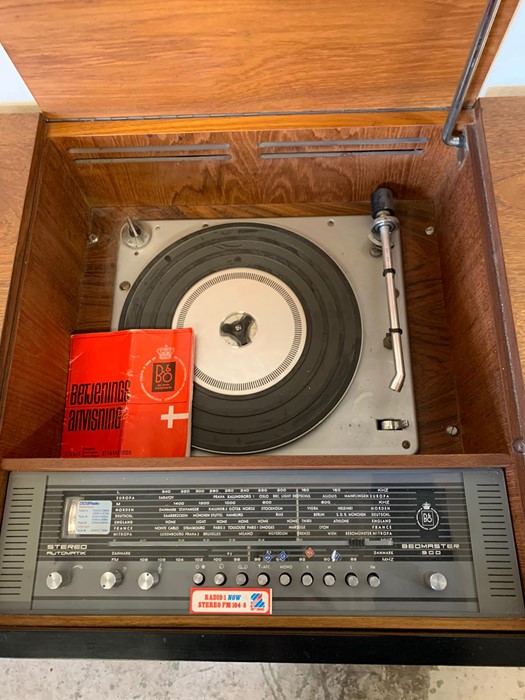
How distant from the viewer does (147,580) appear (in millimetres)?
747

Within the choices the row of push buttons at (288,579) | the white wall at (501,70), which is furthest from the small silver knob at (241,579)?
the white wall at (501,70)

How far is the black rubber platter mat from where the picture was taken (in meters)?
0.97

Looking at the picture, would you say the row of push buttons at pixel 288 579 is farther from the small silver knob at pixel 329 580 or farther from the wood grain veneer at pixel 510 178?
the wood grain veneer at pixel 510 178

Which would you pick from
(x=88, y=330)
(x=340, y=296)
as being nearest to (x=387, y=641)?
(x=340, y=296)

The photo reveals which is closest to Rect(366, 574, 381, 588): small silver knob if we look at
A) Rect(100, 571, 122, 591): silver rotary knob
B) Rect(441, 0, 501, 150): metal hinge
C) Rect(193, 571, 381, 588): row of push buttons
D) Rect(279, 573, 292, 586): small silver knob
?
Rect(193, 571, 381, 588): row of push buttons

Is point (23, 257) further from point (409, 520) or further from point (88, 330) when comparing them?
point (409, 520)

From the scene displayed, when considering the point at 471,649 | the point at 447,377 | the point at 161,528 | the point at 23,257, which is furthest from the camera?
the point at 447,377

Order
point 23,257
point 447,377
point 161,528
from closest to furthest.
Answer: point 161,528
point 23,257
point 447,377

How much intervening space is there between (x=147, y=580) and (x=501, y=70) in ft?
3.18

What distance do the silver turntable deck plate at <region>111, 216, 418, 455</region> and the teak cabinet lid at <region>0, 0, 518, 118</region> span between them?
249 mm

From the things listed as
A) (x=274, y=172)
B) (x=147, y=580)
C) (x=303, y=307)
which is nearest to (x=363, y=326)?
(x=303, y=307)

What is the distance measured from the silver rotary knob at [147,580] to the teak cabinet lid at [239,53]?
2.60 ft

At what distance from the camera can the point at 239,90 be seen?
3.04 ft

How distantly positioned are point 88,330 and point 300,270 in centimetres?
46
